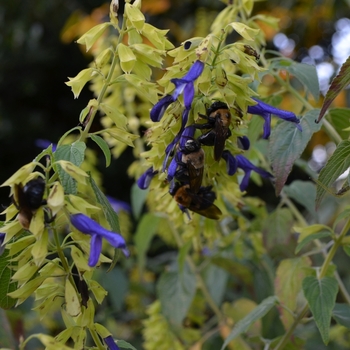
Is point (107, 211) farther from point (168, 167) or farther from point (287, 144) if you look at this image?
point (287, 144)

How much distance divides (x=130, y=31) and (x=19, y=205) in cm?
28

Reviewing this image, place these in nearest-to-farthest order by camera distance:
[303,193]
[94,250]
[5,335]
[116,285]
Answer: [94,250] < [5,335] < [303,193] < [116,285]

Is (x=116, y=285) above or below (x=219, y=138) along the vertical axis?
below

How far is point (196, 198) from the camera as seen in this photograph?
73 cm

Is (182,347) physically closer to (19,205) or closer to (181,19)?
(19,205)

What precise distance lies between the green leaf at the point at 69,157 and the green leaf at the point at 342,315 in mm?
479

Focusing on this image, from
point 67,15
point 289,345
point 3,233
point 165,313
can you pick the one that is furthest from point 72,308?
point 67,15

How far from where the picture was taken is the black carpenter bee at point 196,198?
72 centimetres

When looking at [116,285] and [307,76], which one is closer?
[307,76]

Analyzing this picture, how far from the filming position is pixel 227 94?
681 millimetres

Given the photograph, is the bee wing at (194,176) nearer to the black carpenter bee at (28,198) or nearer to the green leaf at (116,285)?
the black carpenter bee at (28,198)

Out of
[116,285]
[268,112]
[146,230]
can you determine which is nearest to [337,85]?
[268,112]

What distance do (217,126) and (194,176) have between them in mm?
66

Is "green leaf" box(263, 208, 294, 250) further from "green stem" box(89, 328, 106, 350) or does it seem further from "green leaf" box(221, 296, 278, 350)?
"green stem" box(89, 328, 106, 350)
